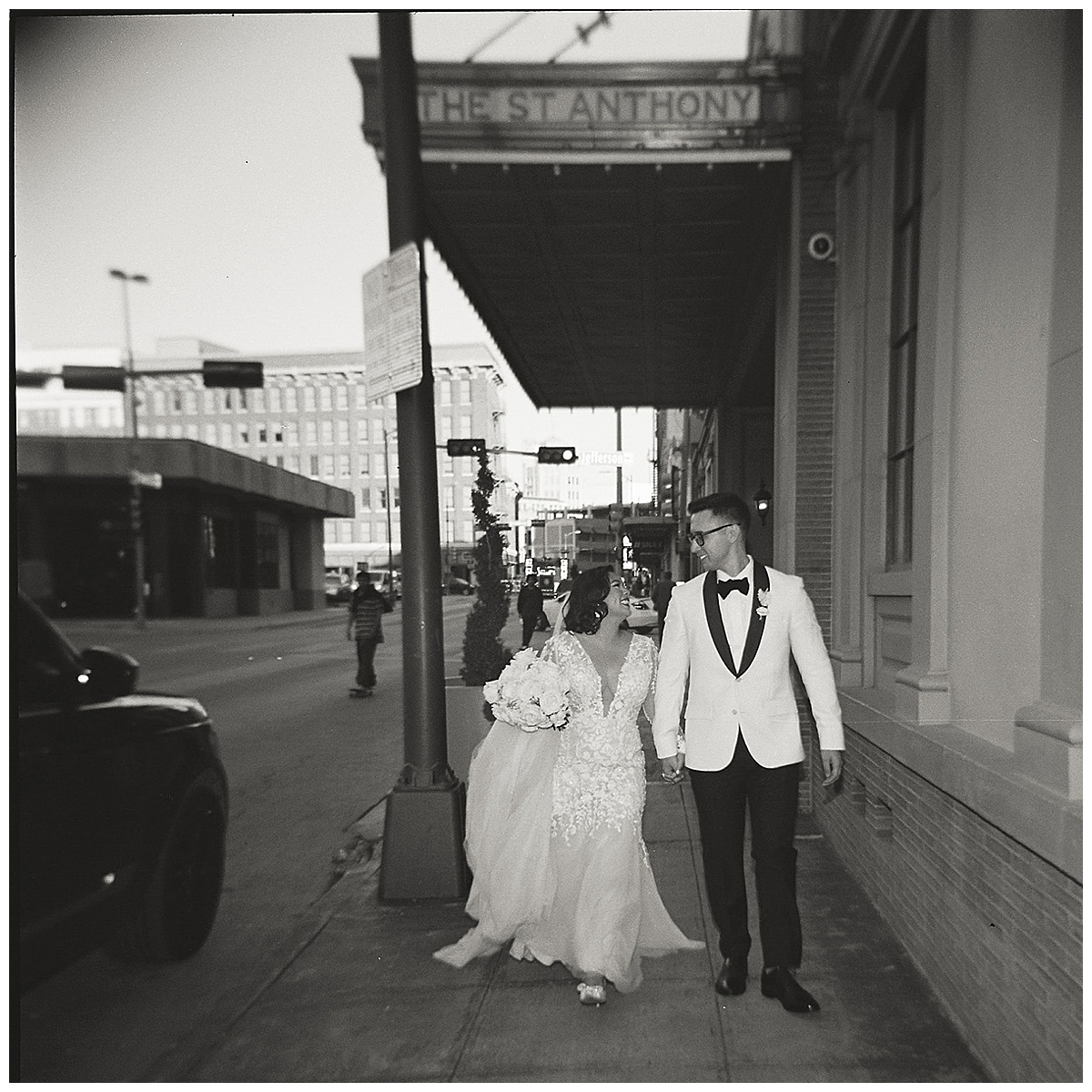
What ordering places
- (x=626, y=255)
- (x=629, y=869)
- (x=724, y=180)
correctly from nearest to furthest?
1. (x=629, y=869)
2. (x=724, y=180)
3. (x=626, y=255)

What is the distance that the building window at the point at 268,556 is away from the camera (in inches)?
220

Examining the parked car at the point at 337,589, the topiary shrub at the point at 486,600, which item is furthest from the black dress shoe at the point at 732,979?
the parked car at the point at 337,589

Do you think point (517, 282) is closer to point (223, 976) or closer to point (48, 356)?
point (48, 356)

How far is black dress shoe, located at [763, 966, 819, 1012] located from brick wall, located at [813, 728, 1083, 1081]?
1.78 ft

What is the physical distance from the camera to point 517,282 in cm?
970

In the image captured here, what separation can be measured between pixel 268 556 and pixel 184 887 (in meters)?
3.01

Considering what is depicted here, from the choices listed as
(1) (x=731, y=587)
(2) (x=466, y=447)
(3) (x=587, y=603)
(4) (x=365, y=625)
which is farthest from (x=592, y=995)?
(4) (x=365, y=625)

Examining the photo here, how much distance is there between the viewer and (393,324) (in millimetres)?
4809

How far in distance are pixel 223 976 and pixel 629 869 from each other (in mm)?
1987

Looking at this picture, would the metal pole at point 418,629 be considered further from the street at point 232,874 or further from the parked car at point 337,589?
the parked car at point 337,589

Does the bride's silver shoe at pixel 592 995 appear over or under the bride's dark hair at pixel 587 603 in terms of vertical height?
under

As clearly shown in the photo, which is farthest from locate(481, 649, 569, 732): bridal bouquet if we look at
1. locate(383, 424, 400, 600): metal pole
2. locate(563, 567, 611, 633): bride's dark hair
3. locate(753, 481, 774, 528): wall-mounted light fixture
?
locate(753, 481, 774, 528): wall-mounted light fixture

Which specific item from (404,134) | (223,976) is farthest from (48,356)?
(223,976)

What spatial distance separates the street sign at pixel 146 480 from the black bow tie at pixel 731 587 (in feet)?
7.85
